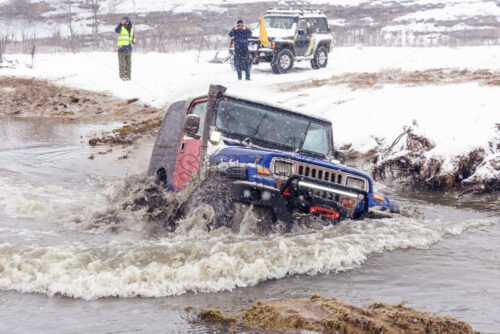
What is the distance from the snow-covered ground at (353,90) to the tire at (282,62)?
1.35ft

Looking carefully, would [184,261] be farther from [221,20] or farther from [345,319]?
[221,20]

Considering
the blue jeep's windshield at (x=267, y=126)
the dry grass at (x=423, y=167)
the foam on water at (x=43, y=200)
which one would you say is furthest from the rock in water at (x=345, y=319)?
the dry grass at (x=423, y=167)

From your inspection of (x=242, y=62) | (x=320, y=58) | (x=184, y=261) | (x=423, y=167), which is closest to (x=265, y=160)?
(x=184, y=261)

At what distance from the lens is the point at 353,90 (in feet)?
59.3

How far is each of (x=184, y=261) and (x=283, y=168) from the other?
146cm

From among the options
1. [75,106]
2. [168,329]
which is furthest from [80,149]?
[168,329]

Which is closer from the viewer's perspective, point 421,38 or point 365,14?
point 421,38

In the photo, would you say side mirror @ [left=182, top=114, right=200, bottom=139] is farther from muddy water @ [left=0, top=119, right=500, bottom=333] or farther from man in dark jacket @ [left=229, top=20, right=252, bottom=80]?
man in dark jacket @ [left=229, top=20, right=252, bottom=80]

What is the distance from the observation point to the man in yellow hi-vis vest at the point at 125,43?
21.2 m

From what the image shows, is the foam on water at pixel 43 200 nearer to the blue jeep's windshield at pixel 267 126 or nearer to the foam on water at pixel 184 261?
the foam on water at pixel 184 261

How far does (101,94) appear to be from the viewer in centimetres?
2209

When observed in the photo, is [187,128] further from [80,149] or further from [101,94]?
[101,94]

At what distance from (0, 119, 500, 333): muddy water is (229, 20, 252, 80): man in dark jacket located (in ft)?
42.1

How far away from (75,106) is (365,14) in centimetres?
3978
